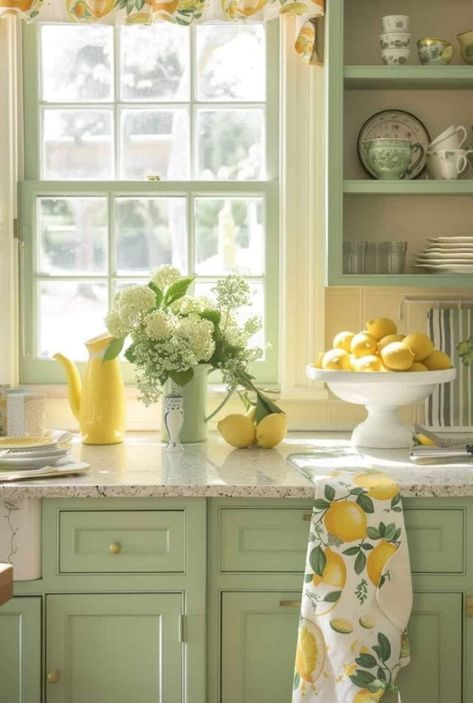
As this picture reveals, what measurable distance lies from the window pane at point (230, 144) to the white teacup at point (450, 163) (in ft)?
1.94

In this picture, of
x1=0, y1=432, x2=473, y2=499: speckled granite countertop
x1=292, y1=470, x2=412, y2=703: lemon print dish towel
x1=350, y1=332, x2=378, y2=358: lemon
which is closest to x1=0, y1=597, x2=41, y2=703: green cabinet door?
x1=0, y1=432, x2=473, y2=499: speckled granite countertop

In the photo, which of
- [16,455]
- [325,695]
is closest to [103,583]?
[16,455]

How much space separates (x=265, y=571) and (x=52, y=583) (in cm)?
52

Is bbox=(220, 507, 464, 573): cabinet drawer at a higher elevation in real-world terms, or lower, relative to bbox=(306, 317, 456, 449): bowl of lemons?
lower

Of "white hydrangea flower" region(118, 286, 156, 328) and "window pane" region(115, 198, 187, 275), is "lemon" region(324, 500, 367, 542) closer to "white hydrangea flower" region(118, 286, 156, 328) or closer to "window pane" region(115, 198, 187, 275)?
"white hydrangea flower" region(118, 286, 156, 328)

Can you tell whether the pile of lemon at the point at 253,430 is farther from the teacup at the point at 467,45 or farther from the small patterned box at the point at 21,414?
the teacup at the point at 467,45

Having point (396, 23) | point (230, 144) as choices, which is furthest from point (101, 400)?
point (396, 23)

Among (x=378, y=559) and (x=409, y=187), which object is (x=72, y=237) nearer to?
(x=409, y=187)

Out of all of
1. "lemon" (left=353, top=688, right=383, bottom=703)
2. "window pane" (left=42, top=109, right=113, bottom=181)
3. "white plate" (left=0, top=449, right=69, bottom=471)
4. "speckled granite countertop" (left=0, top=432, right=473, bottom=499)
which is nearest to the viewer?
"lemon" (left=353, top=688, right=383, bottom=703)

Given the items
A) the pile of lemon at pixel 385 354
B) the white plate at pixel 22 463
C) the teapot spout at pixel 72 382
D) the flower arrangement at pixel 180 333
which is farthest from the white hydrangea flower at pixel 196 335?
the white plate at pixel 22 463

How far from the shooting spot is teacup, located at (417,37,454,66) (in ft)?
10.7

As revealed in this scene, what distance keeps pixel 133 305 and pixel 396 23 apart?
113 cm

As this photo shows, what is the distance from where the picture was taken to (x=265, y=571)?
8.91 feet

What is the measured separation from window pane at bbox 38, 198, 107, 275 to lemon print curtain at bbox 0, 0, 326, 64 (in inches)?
22.6
